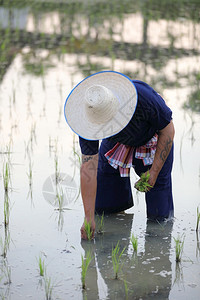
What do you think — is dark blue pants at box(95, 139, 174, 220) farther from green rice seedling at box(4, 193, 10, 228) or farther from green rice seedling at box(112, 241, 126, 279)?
green rice seedling at box(4, 193, 10, 228)

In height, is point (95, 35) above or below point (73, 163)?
above

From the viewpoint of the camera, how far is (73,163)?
4.39 m

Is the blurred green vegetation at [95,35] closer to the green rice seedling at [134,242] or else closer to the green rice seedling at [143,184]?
the green rice seedling at [143,184]

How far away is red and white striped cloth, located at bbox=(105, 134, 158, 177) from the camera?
3473 millimetres

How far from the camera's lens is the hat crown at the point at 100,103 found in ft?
9.43

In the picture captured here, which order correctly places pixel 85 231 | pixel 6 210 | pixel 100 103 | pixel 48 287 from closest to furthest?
1. pixel 48 287
2. pixel 100 103
3. pixel 85 231
4. pixel 6 210

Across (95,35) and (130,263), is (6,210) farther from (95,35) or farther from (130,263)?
(95,35)

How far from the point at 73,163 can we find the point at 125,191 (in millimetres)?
756

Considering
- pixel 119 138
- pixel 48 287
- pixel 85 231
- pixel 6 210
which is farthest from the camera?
pixel 6 210

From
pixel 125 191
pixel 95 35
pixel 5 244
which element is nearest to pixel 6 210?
pixel 5 244

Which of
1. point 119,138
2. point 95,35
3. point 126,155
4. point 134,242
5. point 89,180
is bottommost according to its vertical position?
point 134,242

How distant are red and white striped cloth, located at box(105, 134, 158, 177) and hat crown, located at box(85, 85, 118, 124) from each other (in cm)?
55

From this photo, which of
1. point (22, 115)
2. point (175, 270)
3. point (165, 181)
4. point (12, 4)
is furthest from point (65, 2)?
point (175, 270)

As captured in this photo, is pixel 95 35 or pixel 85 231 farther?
pixel 95 35
